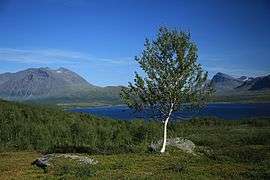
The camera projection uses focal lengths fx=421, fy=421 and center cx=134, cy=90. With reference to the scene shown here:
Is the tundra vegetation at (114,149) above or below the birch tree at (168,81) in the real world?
below

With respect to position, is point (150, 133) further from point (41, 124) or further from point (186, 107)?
point (186, 107)

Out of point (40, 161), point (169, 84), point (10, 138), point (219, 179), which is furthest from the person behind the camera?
point (10, 138)

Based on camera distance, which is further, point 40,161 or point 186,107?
point 186,107

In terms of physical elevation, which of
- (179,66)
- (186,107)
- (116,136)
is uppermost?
(179,66)

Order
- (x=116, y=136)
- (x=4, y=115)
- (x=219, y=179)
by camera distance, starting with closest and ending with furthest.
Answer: (x=219, y=179), (x=4, y=115), (x=116, y=136)

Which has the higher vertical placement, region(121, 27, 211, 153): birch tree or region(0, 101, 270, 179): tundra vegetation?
region(121, 27, 211, 153): birch tree

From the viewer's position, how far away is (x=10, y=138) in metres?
98.2

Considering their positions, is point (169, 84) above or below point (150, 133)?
above

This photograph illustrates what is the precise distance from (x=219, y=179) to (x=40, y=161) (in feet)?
70.9

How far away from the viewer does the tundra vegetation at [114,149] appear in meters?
36.5

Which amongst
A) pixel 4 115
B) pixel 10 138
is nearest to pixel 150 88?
pixel 10 138

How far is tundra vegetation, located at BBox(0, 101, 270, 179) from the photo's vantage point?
3647 cm

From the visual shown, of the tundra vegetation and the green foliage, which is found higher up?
the green foliage

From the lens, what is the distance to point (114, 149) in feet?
200
